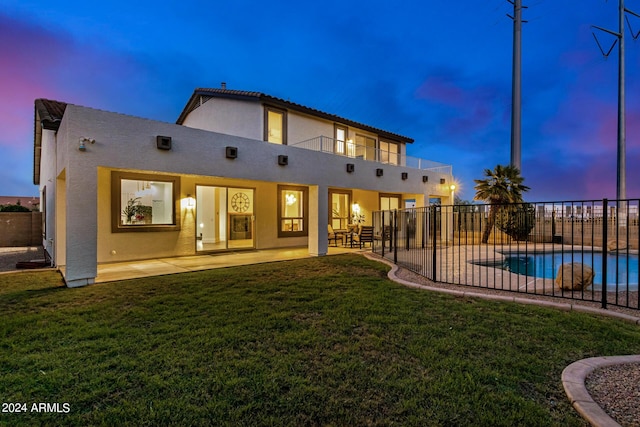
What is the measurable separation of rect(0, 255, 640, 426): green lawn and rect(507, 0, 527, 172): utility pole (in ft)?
66.7

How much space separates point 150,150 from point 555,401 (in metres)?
8.99

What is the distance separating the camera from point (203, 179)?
11680mm

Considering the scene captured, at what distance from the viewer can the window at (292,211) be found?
13.9 m

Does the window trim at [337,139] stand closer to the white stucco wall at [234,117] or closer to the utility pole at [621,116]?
the white stucco wall at [234,117]

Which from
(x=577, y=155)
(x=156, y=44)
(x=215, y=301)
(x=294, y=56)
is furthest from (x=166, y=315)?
(x=294, y=56)

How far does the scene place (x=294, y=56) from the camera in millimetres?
66125

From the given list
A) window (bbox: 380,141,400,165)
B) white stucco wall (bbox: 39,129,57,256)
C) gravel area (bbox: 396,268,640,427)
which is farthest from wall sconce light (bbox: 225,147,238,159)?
window (bbox: 380,141,400,165)

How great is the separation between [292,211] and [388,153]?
7899mm

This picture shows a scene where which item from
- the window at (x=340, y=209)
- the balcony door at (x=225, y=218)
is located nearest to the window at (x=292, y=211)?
the balcony door at (x=225, y=218)

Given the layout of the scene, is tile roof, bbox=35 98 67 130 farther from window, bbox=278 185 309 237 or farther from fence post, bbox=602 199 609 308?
fence post, bbox=602 199 609 308

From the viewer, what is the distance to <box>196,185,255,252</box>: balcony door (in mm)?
13148

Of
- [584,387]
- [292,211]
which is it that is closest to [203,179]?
[292,211]

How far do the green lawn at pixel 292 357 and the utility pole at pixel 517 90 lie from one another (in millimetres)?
20317

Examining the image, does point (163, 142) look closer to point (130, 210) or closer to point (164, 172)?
point (164, 172)
